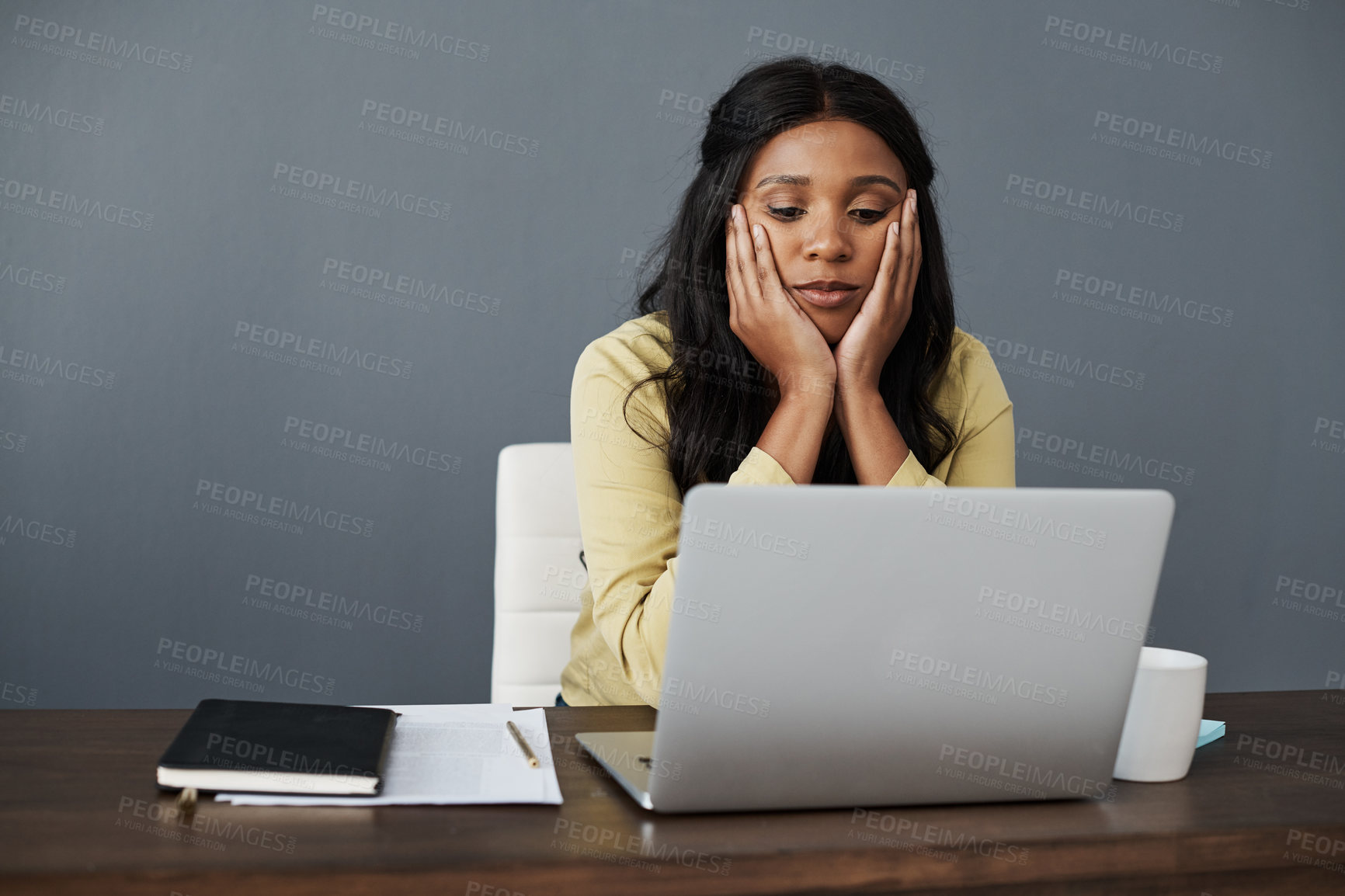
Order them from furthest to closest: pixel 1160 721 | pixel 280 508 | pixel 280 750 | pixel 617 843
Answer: pixel 280 508 < pixel 1160 721 < pixel 280 750 < pixel 617 843

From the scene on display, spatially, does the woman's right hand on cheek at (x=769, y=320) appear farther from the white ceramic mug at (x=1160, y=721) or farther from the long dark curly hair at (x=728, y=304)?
the white ceramic mug at (x=1160, y=721)

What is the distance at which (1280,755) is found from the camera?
3.66 ft

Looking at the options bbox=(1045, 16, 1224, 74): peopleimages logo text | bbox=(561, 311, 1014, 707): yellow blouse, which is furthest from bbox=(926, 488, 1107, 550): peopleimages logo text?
bbox=(1045, 16, 1224, 74): peopleimages logo text

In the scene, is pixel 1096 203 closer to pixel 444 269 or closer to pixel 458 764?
pixel 444 269

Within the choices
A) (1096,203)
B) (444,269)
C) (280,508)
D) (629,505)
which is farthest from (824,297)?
(1096,203)

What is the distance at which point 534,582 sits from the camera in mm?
1735

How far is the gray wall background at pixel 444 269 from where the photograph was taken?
2551 millimetres

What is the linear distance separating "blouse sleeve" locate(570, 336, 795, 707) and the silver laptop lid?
0.38m

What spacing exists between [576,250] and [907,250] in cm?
136

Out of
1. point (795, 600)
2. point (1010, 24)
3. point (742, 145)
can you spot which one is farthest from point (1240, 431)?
point (795, 600)

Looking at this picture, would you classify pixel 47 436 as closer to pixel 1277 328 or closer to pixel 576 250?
pixel 576 250

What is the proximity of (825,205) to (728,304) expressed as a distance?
0.24m

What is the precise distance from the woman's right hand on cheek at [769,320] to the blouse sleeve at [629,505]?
0.16 metres

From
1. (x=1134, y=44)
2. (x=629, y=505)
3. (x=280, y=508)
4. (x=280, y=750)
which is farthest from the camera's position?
(x=1134, y=44)
